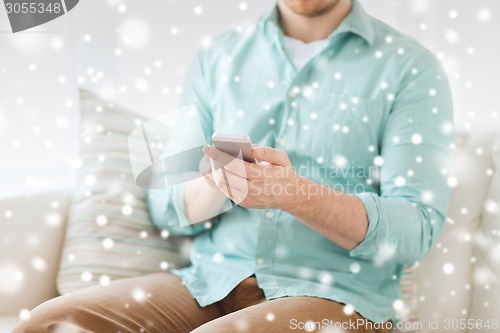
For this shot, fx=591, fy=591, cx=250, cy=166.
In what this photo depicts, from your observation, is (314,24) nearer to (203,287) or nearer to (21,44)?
(203,287)

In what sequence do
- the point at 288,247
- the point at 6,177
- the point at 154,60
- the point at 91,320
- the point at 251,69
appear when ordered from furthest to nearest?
the point at 154,60 → the point at 6,177 → the point at 251,69 → the point at 288,247 → the point at 91,320

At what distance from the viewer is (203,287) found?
1.18 meters

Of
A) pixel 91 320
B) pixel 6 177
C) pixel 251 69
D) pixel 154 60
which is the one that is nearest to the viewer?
pixel 91 320

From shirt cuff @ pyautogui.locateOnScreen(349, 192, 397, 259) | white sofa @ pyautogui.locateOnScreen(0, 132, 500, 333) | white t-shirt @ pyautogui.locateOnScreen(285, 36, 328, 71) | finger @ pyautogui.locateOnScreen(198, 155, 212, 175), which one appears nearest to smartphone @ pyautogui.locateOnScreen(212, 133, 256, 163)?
finger @ pyautogui.locateOnScreen(198, 155, 212, 175)

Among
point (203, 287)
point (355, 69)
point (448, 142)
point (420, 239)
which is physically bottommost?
point (203, 287)

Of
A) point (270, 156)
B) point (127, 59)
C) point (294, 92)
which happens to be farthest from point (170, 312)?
Answer: point (127, 59)

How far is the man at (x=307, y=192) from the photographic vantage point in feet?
3.33

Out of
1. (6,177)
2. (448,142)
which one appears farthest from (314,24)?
(6,177)

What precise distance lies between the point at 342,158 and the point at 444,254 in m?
0.31

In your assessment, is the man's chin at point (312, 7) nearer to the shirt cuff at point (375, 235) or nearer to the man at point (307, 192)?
the man at point (307, 192)

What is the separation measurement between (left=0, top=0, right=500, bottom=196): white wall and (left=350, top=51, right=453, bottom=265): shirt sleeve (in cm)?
20

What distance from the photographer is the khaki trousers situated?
96 cm

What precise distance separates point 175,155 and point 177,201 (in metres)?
0.10

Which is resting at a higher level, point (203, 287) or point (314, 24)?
point (314, 24)
